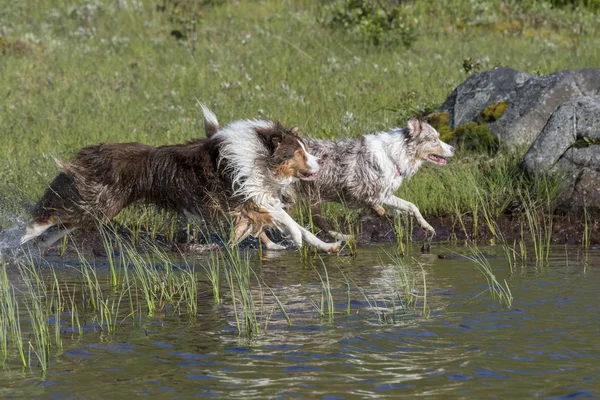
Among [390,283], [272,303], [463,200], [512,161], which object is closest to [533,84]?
[512,161]

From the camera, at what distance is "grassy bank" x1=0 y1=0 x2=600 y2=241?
454 inches

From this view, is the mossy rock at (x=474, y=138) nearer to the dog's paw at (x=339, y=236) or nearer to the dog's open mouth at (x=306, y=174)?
the dog's paw at (x=339, y=236)

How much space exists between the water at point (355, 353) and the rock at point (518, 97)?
4.61 m

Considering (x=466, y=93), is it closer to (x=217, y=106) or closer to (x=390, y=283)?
(x=217, y=106)

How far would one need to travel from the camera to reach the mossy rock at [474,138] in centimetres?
1216

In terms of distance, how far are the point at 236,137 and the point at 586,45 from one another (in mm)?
12134

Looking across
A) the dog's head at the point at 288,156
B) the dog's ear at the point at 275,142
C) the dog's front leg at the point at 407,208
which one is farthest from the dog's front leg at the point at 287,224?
the dog's front leg at the point at 407,208

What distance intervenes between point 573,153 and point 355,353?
594 centimetres

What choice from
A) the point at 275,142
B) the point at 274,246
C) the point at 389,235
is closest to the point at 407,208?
the point at 389,235

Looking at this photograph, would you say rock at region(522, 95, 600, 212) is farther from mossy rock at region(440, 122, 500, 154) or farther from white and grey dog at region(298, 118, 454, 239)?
white and grey dog at region(298, 118, 454, 239)

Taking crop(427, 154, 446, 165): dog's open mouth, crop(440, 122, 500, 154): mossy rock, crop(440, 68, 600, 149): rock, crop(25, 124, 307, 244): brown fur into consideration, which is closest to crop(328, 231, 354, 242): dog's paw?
crop(25, 124, 307, 244): brown fur

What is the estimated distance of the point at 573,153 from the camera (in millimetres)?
10891

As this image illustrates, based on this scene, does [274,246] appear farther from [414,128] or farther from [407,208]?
[414,128]

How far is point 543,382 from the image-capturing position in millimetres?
5207
